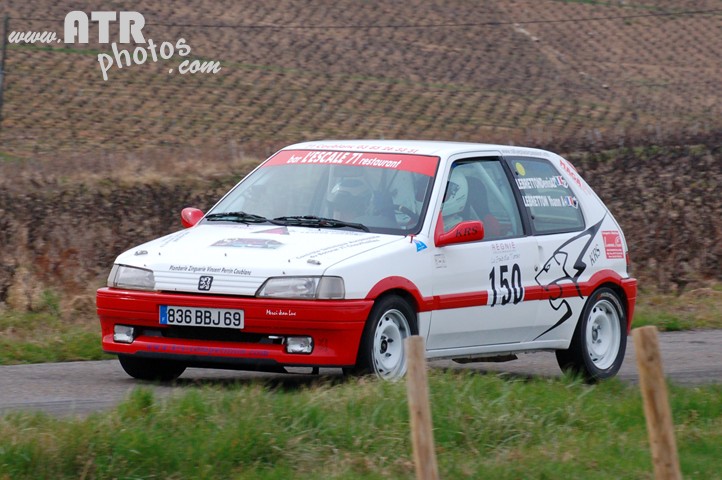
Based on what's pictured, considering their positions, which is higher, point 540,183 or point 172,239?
point 540,183

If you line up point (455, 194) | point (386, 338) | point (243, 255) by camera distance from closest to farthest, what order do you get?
1. point (243, 255)
2. point (386, 338)
3. point (455, 194)

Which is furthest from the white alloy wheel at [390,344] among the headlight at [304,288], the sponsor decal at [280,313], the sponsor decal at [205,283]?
the sponsor decal at [205,283]

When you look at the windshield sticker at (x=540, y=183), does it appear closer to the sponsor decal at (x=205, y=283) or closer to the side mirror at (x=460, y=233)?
the side mirror at (x=460, y=233)

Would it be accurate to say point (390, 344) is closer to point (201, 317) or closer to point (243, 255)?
point (243, 255)

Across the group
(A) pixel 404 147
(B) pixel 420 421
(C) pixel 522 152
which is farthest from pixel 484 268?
(B) pixel 420 421

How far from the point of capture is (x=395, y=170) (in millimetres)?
8898

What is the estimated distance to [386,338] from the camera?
807cm

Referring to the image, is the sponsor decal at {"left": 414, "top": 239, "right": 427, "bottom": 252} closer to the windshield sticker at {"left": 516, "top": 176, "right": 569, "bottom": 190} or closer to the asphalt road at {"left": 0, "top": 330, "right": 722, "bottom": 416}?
the asphalt road at {"left": 0, "top": 330, "right": 722, "bottom": 416}

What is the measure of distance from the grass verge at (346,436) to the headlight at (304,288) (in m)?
0.59

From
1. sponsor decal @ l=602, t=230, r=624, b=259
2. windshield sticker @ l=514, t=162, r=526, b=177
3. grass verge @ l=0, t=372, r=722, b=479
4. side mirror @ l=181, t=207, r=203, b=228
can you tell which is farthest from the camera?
sponsor decal @ l=602, t=230, r=624, b=259

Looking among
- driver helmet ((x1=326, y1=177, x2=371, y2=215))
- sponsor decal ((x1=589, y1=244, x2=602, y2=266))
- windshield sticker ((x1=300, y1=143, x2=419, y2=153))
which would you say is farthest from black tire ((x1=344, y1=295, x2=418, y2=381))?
sponsor decal ((x1=589, y1=244, x2=602, y2=266))

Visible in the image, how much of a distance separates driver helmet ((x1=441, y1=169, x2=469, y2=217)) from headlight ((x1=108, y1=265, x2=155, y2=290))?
205cm

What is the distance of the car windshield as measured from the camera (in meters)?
8.59

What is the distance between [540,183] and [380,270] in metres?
2.24
